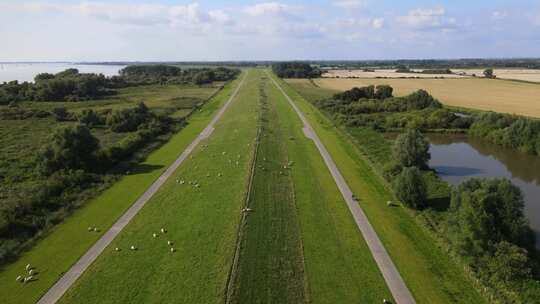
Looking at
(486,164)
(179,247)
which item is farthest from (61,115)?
(486,164)

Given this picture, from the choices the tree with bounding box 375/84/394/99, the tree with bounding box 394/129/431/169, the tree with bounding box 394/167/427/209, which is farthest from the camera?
the tree with bounding box 375/84/394/99

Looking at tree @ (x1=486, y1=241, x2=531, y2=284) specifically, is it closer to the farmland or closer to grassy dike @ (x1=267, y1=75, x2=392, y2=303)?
grassy dike @ (x1=267, y1=75, x2=392, y2=303)

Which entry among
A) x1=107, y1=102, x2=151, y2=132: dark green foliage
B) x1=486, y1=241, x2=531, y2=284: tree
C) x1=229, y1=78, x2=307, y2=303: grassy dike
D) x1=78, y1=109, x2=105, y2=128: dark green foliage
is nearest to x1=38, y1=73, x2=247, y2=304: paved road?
x1=229, y1=78, x2=307, y2=303: grassy dike

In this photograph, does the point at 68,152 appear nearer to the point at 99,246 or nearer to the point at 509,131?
the point at 99,246

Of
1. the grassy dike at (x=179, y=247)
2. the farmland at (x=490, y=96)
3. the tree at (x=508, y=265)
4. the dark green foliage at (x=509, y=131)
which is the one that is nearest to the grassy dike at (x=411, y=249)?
the tree at (x=508, y=265)

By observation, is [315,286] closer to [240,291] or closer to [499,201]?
[240,291]

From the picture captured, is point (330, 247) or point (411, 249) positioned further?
point (330, 247)

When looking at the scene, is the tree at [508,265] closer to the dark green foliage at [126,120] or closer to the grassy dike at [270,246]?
the grassy dike at [270,246]
